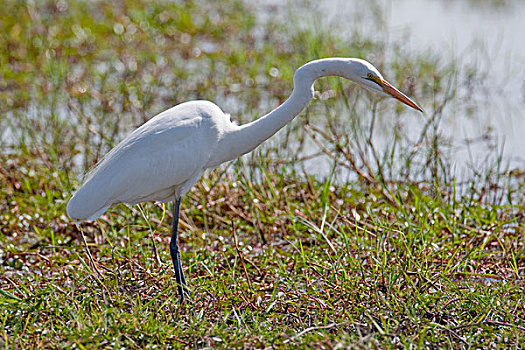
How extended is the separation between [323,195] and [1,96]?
3.11m

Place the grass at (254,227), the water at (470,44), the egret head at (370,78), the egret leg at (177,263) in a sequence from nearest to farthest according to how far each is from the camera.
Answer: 1. the grass at (254,227)
2. the egret head at (370,78)
3. the egret leg at (177,263)
4. the water at (470,44)

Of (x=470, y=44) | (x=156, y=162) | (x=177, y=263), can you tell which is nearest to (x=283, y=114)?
(x=156, y=162)

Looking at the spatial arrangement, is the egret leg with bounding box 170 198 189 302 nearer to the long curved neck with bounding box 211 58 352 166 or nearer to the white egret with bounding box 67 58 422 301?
the white egret with bounding box 67 58 422 301

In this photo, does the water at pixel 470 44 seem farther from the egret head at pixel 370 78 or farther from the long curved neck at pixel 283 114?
the long curved neck at pixel 283 114

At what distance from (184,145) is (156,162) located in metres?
0.14

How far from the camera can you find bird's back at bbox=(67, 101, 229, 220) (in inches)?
134

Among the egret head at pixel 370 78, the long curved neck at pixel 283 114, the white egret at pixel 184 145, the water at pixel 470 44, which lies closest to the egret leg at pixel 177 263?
the white egret at pixel 184 145

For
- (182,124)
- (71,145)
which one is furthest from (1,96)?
(182,124)

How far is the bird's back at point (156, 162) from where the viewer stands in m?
3.41

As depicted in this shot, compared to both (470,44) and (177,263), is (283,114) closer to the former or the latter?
(177,263)

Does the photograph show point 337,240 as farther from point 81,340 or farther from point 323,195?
point 81,340

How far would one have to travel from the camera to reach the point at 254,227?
14.4 ft

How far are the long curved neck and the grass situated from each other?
1.51ft

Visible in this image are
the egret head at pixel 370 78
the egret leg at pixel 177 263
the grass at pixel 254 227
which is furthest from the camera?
the egret leg at pixel 177 263
